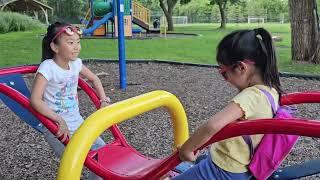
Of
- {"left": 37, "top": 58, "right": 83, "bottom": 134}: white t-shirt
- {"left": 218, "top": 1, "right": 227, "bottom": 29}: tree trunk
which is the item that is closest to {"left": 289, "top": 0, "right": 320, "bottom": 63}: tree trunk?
{"left": 37, "top": 58, "right": 83, "bottom": 134}: white t-shirt

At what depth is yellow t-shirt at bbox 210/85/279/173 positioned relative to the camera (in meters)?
1.82

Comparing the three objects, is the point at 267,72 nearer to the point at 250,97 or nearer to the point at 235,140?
the point at 250,97

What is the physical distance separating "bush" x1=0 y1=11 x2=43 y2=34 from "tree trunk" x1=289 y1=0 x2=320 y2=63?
19.1 metres

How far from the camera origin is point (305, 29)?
8750mm

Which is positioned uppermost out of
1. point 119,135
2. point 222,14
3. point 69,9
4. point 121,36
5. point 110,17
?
point 69,9

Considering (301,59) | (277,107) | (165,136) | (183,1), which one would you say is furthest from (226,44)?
(183,1)

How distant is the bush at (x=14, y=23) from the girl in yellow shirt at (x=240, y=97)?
24.2 metres

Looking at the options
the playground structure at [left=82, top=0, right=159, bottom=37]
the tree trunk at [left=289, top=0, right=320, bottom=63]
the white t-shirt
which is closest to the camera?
the white t-shirt

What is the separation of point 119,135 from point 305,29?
21.9 ft

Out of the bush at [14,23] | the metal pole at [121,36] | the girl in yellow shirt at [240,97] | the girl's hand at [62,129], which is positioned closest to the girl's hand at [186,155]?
the girl in yellow shirt at [240,97]

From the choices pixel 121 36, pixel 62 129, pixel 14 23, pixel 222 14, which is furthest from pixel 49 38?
pixel 222 14

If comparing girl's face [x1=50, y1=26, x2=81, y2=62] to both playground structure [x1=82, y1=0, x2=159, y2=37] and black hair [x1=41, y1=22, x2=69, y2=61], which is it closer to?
black hair [x1=41, y1=22, x2=69, y2=61]

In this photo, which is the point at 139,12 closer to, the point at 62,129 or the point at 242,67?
the point at 62,129

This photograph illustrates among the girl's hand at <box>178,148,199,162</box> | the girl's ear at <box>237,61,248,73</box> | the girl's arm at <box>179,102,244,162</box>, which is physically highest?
the girl's ear at <box>237,61,248,73</box>
